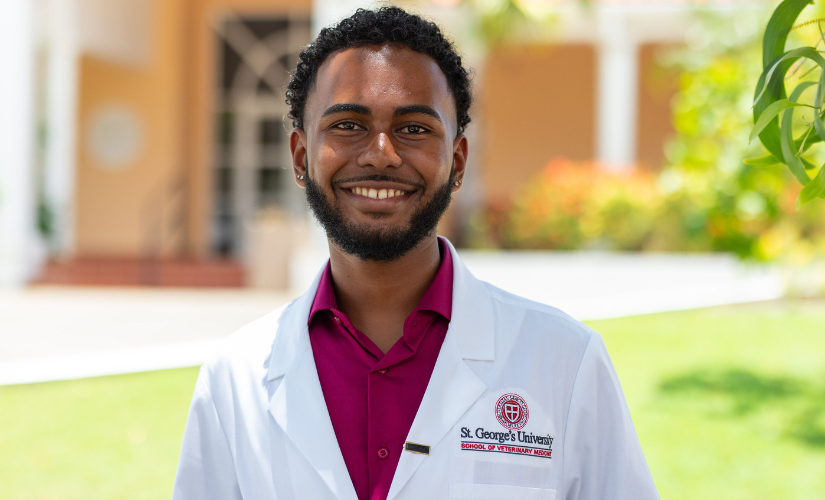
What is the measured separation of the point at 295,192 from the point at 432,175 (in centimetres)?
1480

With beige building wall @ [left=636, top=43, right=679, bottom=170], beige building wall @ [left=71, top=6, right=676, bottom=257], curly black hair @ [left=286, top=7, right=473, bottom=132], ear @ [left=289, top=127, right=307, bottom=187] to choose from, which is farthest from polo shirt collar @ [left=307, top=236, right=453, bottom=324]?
beige building wall @ [left=636, top=43, right=679, bottom=170]

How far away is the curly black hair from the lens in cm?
176

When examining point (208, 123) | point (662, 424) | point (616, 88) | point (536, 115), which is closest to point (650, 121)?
point (536, 115)

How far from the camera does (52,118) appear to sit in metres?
14.0

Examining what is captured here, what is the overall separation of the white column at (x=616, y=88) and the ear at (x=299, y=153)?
1058 centimetres

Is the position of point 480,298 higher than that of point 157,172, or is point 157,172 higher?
point 157,172

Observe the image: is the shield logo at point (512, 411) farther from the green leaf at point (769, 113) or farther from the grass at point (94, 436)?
the grass at point (94, 436)

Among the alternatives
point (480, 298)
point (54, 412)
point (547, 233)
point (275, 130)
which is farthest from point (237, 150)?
point (480, 298)

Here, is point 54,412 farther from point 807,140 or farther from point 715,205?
point 807,140

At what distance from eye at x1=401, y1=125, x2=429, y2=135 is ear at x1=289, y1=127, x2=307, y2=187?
29 cm

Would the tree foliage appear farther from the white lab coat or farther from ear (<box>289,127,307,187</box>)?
ear (<box>289,127,307,187</box>)

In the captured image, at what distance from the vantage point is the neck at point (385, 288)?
5.99 feet

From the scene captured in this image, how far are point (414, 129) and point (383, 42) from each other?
208 mm

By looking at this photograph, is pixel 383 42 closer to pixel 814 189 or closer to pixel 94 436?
pixel 814 189
